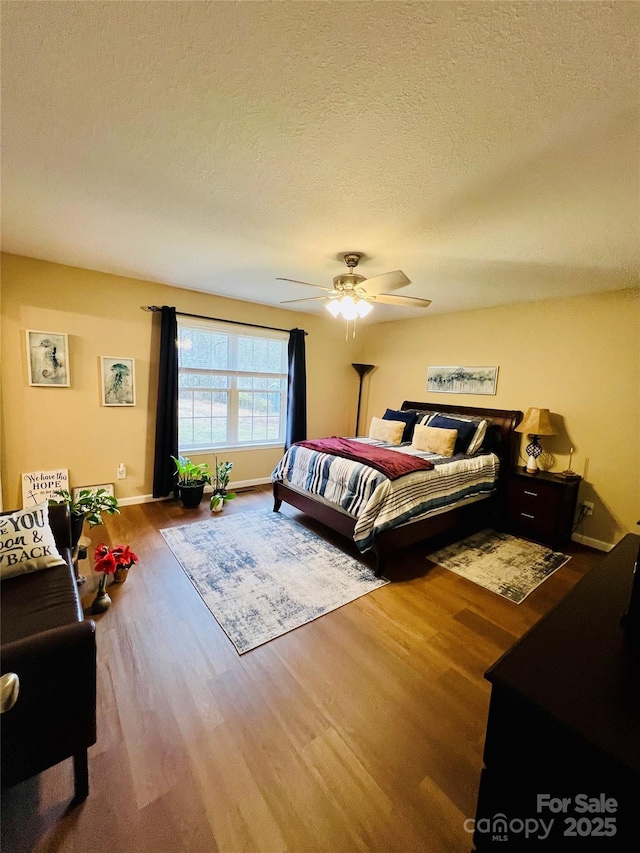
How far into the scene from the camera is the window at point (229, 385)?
405 cm

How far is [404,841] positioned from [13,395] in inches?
160

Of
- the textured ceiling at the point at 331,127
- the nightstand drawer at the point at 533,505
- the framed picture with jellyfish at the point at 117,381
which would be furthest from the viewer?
the framed picture with jellyfish at the point at 117,381

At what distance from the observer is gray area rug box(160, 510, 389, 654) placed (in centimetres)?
209

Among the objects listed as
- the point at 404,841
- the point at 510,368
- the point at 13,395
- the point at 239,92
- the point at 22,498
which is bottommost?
the point at 404,841

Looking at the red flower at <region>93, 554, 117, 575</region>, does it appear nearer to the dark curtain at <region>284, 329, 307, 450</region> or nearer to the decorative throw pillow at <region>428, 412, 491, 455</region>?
the dark curtain at <region>284, 329, 307, 450</region>

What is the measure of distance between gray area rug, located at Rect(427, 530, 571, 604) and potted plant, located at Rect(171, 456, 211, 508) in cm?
255

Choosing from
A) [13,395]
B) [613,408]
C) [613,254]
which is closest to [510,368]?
[613,408]

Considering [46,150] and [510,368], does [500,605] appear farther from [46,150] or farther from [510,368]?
[46,150]

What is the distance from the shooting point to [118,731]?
1399 millimetres

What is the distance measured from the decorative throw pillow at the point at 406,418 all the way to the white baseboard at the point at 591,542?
1989mm

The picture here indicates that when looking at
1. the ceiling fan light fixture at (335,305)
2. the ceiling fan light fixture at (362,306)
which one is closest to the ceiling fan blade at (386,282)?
the ceiling fan light fixture at (362,306)

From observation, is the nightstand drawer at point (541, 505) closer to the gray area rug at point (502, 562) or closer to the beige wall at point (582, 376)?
the gray area rug at point (502, 562)

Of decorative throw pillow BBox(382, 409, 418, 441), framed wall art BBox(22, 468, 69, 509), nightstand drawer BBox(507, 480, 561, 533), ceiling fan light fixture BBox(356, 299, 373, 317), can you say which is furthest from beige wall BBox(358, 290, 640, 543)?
framed wall art BBox(22, 468, 69, 509)

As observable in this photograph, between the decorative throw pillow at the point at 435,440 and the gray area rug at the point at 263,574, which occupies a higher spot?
the decorative throw pillow at the point at 435,440
